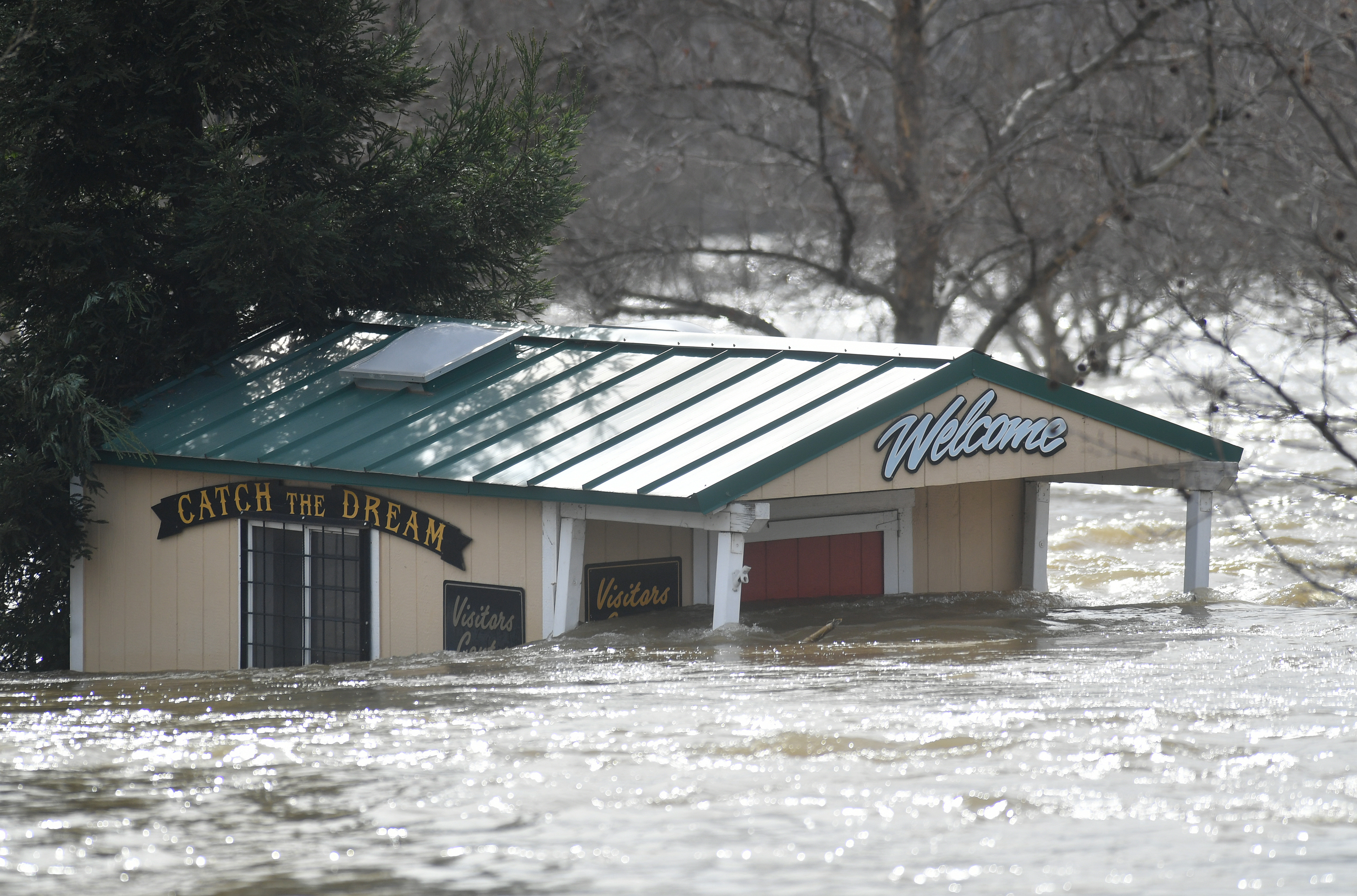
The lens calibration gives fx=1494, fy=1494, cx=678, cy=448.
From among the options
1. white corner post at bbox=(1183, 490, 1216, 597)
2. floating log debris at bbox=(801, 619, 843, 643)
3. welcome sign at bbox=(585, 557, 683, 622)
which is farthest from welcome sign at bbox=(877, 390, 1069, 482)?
welcome sign at bbox=(585, 557, 683, 622)

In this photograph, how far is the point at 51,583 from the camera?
43.9 ft

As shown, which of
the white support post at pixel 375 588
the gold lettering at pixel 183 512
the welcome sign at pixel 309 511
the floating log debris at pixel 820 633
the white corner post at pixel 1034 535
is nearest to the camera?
the floating log debris at pixel 820 633

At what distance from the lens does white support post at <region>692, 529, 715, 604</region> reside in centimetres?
1085

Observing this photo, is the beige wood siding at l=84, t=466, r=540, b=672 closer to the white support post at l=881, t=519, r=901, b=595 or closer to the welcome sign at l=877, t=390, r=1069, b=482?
the welcome sign at l=877, t=390, r=1069, b=482

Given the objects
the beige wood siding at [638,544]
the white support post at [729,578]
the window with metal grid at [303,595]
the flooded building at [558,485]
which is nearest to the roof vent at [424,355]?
the flooded building at [558,485]

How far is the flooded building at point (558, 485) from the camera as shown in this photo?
964cm

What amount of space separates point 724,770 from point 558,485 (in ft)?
12.5

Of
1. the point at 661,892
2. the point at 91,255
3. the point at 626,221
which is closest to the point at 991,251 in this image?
the point at 626,221

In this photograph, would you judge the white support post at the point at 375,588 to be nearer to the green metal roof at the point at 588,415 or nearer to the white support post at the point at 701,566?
the green metal roof at the point at 588,415

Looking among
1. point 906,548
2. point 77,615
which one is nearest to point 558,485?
point 906,548

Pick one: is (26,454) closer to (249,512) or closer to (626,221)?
(249,512)

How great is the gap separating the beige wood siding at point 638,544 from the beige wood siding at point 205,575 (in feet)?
1.69

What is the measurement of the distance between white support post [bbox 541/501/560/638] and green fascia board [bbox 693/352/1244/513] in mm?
1376

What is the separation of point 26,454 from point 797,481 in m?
6.69
